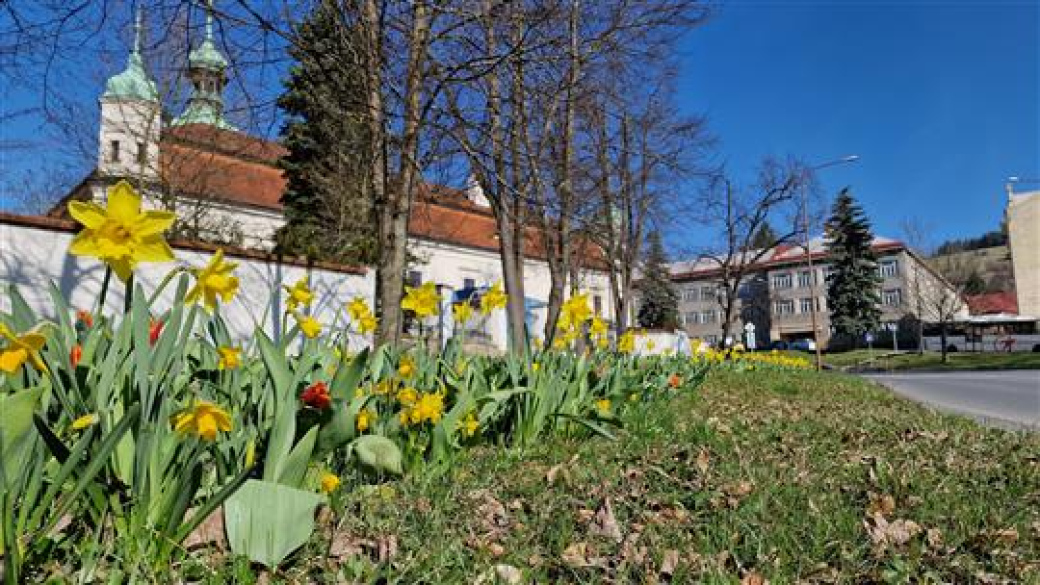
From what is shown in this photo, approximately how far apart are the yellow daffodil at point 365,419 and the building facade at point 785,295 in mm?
48341

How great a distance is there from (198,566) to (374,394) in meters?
1.14

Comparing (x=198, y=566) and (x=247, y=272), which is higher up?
(x=247, y=272)

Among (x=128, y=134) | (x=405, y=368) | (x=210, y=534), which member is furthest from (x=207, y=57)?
(x=128, y=134)

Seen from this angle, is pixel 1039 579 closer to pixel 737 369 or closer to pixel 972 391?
pixel 737 369

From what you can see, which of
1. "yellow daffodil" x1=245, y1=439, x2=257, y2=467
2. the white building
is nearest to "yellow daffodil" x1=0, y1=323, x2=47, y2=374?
"yellow daffodil" x1=245, y1=439, x2=257, y2=467

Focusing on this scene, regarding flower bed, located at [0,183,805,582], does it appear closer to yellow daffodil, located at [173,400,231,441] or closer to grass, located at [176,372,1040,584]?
yellow daffodil, located at [173,400,231,441]

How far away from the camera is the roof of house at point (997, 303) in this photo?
59.0 meters

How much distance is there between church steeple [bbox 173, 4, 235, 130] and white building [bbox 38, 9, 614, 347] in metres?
0.01

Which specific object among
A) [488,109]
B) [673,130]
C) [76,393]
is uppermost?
Answer: [673,130]

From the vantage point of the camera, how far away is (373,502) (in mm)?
2207

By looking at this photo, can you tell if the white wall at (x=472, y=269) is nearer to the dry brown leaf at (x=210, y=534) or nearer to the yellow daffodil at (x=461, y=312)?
the yellow daffodil at (x=461, y=312)

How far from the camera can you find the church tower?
15.0 m

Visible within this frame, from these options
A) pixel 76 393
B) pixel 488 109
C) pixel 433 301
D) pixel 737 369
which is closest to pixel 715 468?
pixel 433 301

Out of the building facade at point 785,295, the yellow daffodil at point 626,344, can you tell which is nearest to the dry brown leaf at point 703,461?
the yellow daffodil at point 626,344
